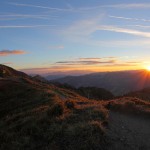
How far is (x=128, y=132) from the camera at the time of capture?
14.4 meters

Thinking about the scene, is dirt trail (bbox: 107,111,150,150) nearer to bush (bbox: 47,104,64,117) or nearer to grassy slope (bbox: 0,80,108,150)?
grassy slope (bbox: 0,80,108,150)

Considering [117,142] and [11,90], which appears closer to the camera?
[117,142]

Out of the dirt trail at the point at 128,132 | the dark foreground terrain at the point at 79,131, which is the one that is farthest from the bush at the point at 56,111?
the dirt trail at the point at 128,132

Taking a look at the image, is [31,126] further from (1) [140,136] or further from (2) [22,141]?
(1) [140,136]

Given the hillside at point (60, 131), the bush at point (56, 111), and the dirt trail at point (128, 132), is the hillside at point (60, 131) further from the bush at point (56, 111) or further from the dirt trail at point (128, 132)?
the dirt trail at point (128, 132)

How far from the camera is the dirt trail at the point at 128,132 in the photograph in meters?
12.7

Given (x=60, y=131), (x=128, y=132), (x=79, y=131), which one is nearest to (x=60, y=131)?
(x=60, y=131)

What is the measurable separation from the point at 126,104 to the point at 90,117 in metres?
5.73

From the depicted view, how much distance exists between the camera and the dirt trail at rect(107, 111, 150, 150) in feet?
41.6

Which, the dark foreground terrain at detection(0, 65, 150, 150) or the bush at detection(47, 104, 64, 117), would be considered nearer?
the dark foreground terrain at detection(0, 65, 150, 150)

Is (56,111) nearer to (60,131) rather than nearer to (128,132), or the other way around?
(60,131)


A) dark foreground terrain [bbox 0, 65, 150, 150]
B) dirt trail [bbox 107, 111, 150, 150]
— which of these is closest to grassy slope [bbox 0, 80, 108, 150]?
dark foreground terrain [bbox 0, 65, 150, 150]

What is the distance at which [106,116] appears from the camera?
15.7 meters

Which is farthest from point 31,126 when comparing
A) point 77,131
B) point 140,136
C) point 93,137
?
point 140,136
